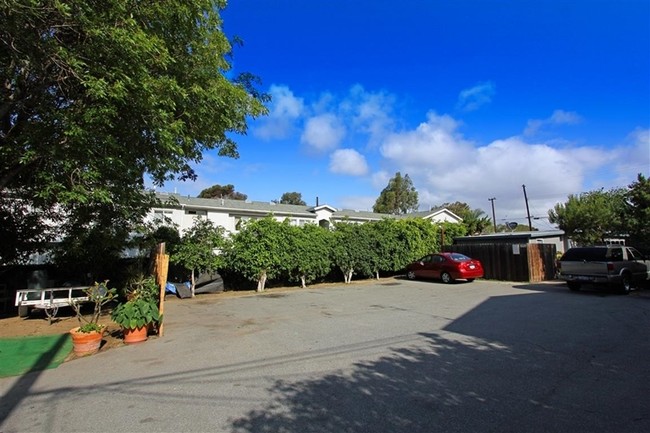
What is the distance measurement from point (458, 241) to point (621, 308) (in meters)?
13.5

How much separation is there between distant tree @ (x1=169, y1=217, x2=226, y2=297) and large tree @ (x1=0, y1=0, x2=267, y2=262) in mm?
4672

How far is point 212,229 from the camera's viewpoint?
637 inches

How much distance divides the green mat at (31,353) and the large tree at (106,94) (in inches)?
115

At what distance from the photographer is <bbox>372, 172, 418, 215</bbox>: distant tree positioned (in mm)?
56250

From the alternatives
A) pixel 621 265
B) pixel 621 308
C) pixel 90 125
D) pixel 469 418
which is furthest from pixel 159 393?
pixel 621 265

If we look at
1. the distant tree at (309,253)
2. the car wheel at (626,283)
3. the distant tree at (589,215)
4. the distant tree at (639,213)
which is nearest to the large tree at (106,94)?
the distant tree at (309,253)

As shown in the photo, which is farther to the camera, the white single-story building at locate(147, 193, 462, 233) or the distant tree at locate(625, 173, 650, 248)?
the white single-story building at locate(147, 193, 462, 233)

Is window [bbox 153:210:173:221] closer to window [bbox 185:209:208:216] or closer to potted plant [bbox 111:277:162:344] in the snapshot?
window [bbox 185:209:208:216]

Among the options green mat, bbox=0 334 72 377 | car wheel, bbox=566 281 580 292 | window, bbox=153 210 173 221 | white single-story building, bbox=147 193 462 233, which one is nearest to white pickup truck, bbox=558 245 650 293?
car wheel, bbox=566 281 580 292

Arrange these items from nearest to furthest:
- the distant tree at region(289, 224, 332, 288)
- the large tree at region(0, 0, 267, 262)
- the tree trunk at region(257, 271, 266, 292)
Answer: the large tree at region(0, 0, 267, 262)
the tree trunk at region(257, 271, 266, 292)
the distant tree at region(289, 224, 332, 288)

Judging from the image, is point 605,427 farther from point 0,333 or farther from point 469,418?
point 0,333

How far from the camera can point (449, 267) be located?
18375mm

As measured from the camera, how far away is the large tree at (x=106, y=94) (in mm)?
6570

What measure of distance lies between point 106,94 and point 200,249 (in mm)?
9230
